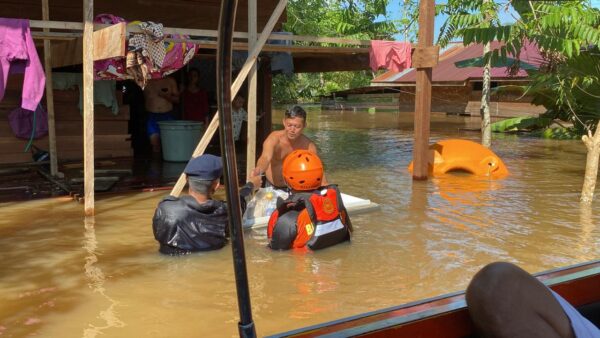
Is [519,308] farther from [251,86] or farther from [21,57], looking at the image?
[251,86]

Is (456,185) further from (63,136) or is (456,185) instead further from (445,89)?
(445,89)

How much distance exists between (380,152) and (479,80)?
46.8ft

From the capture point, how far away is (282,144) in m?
6.78

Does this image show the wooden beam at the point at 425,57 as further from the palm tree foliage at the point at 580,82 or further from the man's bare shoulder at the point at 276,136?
the palm tree foliage at the point at 580,82

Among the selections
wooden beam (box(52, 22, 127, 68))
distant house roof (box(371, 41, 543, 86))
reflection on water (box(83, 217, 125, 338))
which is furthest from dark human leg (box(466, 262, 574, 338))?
distant house roof (box(371, 41, 543, 86))

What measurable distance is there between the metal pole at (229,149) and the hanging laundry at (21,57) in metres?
5.21

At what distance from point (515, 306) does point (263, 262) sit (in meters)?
3.62

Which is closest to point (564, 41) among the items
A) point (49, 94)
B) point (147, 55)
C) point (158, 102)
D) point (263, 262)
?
point (147, 55)

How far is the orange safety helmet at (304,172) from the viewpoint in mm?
5516

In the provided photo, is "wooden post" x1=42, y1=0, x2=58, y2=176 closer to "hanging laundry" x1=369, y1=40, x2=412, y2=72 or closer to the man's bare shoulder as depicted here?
the man's bare shoulder

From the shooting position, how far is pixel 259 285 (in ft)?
15.5

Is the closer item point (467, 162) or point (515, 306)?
point (515, 306)

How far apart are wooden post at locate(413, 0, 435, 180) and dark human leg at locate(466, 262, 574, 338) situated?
7381mm

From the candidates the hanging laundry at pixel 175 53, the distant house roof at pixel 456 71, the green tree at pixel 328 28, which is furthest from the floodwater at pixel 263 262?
the distant house roof at pixel 456 71
